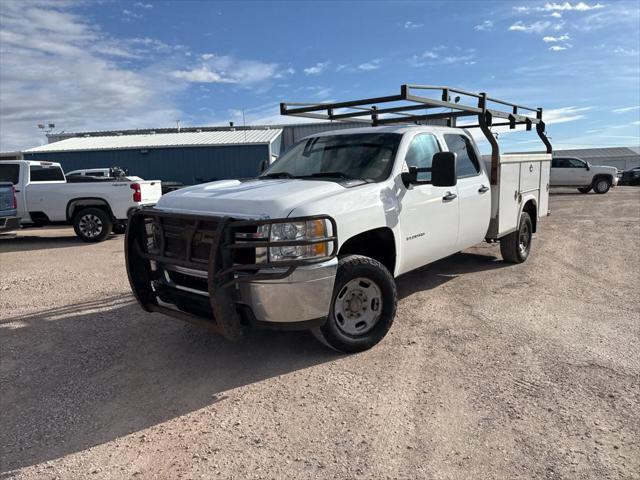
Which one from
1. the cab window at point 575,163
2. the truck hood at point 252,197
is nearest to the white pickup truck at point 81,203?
the truck hood at point 252,197

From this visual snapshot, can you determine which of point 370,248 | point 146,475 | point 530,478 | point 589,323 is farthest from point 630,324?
point 146,475

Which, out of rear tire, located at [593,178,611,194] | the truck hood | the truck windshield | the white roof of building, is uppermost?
the white roof of building

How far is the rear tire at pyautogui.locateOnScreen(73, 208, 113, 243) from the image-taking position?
437 inches

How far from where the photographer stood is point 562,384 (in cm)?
352

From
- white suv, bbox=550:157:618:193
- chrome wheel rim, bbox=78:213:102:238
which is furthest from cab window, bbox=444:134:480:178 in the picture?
white suv, bbox=550:157:618:193

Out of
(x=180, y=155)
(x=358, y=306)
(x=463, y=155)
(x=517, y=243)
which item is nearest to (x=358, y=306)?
(x=358, y=306)

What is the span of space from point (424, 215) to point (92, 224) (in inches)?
353

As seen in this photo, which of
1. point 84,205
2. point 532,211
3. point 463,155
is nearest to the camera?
point 463,155

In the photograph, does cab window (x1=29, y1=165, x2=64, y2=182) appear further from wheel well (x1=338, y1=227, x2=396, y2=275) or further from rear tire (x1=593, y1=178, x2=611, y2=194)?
rear tire (x1=593, y1=178, x2=611, y2=194)

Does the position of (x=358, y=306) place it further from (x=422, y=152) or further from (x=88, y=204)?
(x=88, y=204)

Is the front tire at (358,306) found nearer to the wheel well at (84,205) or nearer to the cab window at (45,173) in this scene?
the wheel well at (84,205)

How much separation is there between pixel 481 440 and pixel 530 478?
1.22ft

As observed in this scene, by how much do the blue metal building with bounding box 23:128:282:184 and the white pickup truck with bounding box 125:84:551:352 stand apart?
20.3 metres

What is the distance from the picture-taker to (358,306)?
13.6ft
